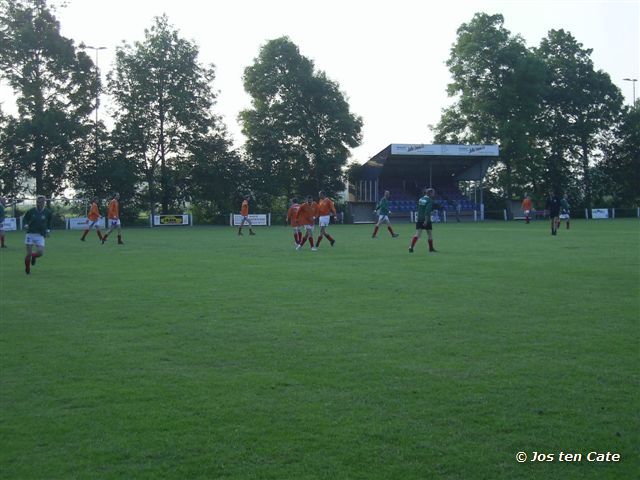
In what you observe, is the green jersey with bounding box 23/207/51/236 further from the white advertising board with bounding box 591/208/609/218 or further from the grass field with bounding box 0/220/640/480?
the white advertising board with bounding box 591/208/609/218

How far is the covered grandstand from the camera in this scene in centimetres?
6044

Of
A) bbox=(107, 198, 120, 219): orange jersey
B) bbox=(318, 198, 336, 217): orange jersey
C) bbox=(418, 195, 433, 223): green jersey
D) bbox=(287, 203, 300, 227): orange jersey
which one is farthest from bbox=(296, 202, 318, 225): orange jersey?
bbox=(107, 198, 120, 219): orange jersey

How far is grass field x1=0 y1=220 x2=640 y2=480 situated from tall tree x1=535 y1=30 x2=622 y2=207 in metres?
60.6

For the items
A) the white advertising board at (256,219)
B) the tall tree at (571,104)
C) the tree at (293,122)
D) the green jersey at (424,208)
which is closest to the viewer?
the green jersey at (424,208)

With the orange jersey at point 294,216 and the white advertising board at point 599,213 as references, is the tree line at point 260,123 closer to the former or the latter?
the white advertising board at point 599,213

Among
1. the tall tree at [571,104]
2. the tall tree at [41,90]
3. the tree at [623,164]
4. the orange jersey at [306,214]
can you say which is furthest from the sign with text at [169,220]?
the tree at [623,164]

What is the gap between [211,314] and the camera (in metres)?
10.4

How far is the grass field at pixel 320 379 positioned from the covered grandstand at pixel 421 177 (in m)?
47.3

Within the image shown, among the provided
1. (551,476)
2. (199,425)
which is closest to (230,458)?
(199,425)

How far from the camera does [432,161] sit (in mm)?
65000

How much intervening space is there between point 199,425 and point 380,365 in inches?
90.8

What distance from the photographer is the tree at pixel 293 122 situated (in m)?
62.5

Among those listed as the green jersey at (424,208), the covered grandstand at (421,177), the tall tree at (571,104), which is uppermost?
the tall tree at (571,104)

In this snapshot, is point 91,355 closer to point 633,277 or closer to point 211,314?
point 211,314
